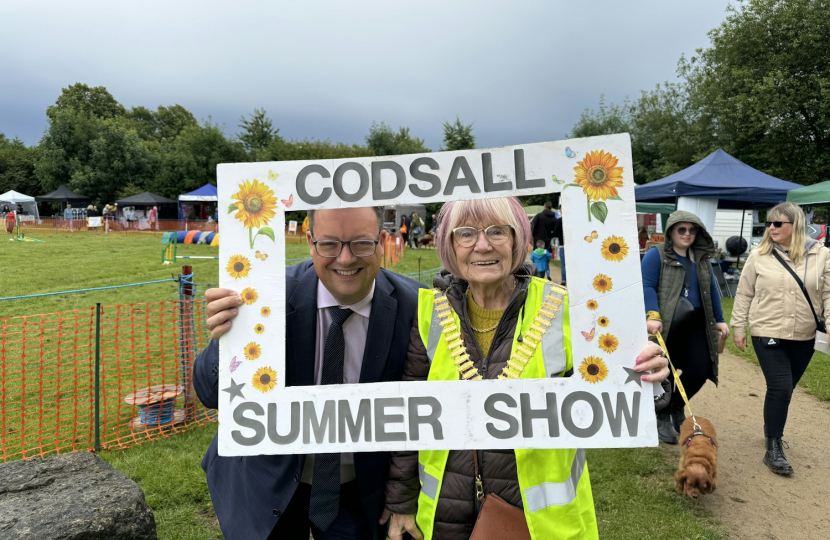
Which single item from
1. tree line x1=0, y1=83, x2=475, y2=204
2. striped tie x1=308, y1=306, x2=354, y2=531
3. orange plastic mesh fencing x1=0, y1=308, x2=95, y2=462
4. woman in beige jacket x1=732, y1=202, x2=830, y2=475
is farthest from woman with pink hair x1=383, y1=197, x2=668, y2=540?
tree line x1=0, y1=83, x2=475, y2=204

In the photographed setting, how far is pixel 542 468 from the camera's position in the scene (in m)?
1.76

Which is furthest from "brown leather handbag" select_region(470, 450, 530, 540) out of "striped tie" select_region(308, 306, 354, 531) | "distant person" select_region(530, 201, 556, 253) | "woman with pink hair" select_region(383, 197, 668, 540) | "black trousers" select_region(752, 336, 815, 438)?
"distant person" select_region(530, 201, 556, 253)

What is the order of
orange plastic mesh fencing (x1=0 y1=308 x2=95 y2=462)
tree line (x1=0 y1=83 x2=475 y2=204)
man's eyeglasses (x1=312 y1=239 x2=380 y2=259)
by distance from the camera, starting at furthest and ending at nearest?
1. tree line (x1=0 y1=83 x2=475 y2=204)
2. orange plastic mesh fencing (x1=0 y1=308 x2=95 y2=462)
3. man's eyeglasses (x1=312 y1=239 x2=380 y2=259)

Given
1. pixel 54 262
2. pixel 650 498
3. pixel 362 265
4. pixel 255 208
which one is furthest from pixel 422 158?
pixel 54 262

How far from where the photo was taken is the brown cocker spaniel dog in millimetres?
3406

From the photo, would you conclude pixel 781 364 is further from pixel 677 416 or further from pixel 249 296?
pixel 249 296

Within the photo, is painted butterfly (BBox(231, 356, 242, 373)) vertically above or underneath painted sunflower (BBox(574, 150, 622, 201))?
underneath

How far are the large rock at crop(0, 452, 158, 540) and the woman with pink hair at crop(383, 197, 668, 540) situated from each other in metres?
1.68

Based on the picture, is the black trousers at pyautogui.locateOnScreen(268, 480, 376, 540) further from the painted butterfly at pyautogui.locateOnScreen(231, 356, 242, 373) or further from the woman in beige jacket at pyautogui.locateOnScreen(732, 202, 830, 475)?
the woman in beige jacket at pyautogui.locateOnScreen(732, 202, 830, 475)

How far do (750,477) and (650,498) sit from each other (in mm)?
1110

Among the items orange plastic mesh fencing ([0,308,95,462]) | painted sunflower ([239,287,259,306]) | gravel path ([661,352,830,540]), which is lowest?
gravel path ([661,352,830,540])

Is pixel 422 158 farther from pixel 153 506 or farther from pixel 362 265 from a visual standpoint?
pixel 153 506

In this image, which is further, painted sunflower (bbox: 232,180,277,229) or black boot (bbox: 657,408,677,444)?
black boot (bbox: 657,408,677,444)

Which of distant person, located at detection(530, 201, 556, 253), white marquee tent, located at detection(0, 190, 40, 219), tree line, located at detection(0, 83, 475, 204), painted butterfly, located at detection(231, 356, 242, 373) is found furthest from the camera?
tree line, located at detection(0, 83, 475, 204)
